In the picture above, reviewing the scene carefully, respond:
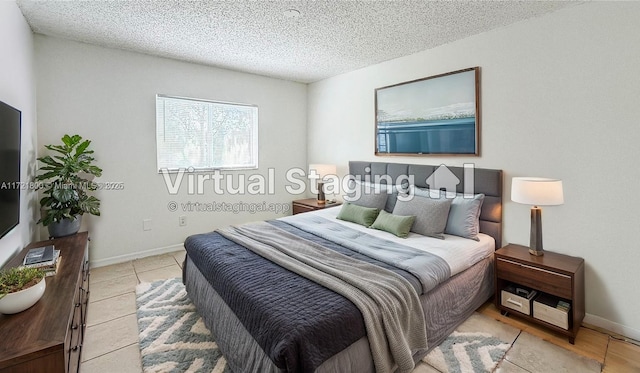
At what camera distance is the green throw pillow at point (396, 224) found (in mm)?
2758

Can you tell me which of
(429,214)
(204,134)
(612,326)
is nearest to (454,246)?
(429,214)

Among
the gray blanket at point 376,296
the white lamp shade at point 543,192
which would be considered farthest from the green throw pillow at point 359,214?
the white lamp shade at point 543,192

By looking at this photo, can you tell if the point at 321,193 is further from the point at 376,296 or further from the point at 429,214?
the point at 376,296

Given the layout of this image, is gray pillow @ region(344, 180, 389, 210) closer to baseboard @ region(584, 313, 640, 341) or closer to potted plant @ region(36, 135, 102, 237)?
baseboard @ region(584, 313, 640, 341)

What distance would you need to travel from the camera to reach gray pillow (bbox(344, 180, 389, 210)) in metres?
3.29

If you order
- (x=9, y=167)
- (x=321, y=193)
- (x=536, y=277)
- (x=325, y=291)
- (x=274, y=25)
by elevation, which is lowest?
(x=536, y=277)

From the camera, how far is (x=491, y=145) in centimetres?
290

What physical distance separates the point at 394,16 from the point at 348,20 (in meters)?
0.40

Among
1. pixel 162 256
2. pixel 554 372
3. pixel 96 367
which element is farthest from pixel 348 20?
pixel 162 256

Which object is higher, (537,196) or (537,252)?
(537,196)

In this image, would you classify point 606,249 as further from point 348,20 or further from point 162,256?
point 162,256

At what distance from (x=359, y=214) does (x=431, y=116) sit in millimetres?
1357

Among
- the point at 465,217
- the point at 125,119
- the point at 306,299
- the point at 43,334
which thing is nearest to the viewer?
the point at 43,334

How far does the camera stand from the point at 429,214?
280cm
